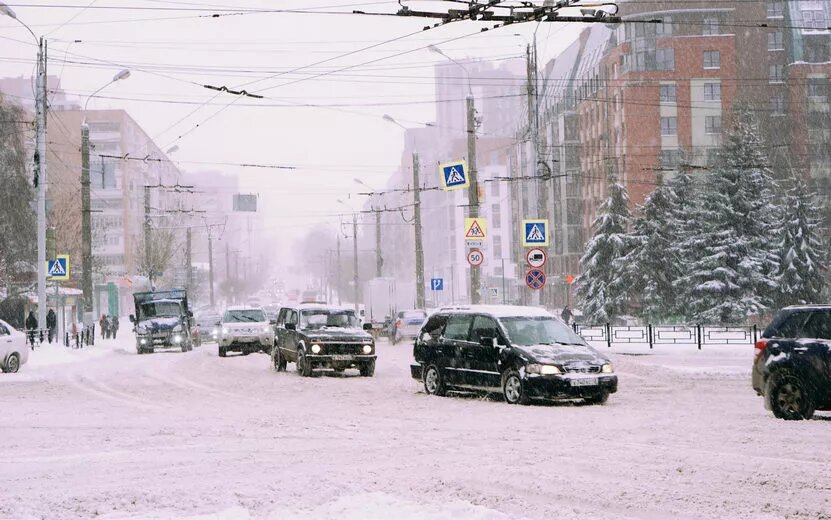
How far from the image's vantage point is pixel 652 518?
8367mm

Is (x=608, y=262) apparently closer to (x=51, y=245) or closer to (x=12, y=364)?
(x=51, y=245)

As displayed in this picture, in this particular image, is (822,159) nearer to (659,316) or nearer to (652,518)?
(659,316)

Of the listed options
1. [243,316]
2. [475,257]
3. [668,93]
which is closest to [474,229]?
[475,257]

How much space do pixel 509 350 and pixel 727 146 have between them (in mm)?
45673

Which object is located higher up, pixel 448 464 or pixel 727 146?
pixel 727 146

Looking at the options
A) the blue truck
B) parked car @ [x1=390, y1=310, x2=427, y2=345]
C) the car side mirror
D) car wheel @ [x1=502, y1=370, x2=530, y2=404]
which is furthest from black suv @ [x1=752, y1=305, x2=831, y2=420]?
parked car @ [x1=390, y1=310, x2=427, y2=345]

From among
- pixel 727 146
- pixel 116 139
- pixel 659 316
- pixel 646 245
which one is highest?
pixel 116 139

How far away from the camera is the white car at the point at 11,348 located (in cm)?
2978

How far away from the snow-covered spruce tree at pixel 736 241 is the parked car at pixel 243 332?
28710mm

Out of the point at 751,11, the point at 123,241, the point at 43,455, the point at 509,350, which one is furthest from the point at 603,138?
the point at 43,455

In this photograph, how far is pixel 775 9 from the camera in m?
99.3

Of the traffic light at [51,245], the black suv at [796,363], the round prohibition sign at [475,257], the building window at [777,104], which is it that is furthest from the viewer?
the building window at [777,104]

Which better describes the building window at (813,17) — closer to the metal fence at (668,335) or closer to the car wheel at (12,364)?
the metal fence at (668,335)

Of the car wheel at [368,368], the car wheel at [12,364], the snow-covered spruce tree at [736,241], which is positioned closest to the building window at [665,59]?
the snow-covered spruce tree at [736,241]
